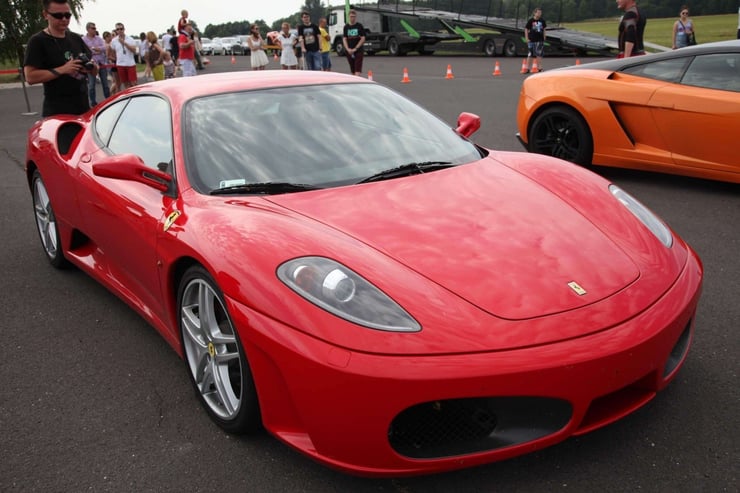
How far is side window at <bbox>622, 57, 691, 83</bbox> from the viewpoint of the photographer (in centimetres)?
596

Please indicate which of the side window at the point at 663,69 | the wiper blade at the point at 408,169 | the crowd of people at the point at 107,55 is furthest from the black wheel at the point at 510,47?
the wiper blade at the point at 408,169

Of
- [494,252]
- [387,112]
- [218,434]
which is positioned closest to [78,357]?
[218,434]

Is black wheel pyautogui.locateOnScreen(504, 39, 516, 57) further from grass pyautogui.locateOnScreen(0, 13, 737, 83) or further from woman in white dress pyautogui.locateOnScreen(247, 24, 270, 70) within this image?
woman in white dress pyautogui.locateOnScreen(247, 24, 270, 70)

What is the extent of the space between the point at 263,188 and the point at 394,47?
3004cm

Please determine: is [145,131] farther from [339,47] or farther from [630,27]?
[339,47]

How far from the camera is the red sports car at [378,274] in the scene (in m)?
2.05

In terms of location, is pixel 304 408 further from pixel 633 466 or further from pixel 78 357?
pixel 78 357

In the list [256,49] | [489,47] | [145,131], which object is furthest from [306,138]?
[489,47]

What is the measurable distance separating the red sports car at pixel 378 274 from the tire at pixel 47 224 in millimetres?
1083

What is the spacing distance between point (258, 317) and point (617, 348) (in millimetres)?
1112

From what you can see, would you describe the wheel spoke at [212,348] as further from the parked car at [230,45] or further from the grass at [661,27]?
the parked car at [230,45]

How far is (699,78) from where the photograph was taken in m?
5.84

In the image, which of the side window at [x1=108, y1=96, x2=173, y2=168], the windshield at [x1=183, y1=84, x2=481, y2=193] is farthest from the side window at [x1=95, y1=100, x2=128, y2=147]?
the windshield at [x1=183, y1=84, x2=481, y2=193]

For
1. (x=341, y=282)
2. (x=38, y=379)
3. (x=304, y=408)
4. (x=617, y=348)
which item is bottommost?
(x=38, y=379)
